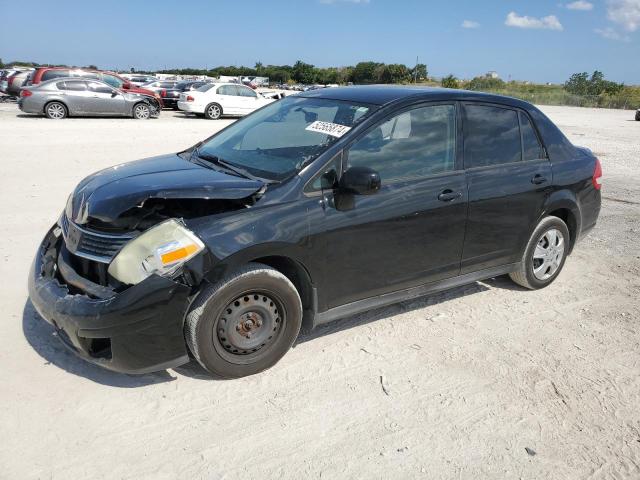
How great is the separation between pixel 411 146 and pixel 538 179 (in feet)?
4.51

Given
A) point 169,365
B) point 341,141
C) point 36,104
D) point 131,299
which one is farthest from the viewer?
point 36,104

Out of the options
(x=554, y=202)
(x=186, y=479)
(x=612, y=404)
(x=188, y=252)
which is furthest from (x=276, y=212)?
(x=554, y=202)

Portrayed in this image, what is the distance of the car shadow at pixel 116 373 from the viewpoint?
3352 millimetres

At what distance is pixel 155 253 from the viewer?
299 centimetres

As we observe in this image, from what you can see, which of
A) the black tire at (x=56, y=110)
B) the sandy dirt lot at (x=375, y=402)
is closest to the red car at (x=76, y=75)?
the black tire at (x=56, y=110)

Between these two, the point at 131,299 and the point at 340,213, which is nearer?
the point at 131,299

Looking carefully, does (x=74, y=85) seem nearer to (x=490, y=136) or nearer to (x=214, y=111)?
(x=214, y=111)

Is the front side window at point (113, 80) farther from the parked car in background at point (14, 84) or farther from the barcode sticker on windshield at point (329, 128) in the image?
the barcode sticker on windshield at point (329, 128)

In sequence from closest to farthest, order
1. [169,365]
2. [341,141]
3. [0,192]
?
[169,365], [341,141], [0,192]

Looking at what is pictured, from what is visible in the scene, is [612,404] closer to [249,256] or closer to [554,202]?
[554,202]

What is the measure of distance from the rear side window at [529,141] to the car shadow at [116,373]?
136cm

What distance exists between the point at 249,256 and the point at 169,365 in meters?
0.77

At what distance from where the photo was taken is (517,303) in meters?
4.77

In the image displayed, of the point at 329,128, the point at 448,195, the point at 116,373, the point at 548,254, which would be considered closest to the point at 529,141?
the point at 548,254
